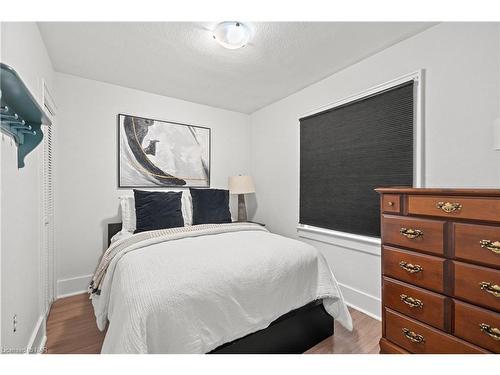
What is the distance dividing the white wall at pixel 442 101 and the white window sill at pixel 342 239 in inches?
0.5

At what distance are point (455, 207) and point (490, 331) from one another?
23.9 inches

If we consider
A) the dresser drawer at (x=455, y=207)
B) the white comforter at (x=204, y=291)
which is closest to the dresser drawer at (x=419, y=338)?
the white comforter at (x=204, y=291)

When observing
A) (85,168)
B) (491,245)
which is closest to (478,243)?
(491,245)

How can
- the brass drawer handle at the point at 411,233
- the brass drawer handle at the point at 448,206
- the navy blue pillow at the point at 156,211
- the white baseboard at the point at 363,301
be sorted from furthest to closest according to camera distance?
the navy blue pillow at the point at 156,211, the white baseboard at the point at 363,301, the brass drawer handle at the point at 411,233, the brass drawer handle at the point at 448,206

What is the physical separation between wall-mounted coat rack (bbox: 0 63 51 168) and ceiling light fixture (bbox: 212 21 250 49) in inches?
52.6

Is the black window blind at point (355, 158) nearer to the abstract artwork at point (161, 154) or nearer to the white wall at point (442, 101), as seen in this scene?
the white wall at point (442, 101)

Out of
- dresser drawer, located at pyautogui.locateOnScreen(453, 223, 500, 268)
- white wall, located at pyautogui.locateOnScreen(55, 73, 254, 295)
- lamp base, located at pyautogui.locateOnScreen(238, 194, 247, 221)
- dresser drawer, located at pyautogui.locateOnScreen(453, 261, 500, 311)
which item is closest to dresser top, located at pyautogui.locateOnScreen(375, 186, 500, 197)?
dresser drawer, located at pyautogui.locateOnScreen(453, 223, 500, 268)

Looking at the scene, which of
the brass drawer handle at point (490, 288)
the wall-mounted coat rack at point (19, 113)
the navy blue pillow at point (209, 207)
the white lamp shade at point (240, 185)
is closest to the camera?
the wall-mounted coat rack at point (19, 113)

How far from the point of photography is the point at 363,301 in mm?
2354

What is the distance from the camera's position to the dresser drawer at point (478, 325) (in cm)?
113

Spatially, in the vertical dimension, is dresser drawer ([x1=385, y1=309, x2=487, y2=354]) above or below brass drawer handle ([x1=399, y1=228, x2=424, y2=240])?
below

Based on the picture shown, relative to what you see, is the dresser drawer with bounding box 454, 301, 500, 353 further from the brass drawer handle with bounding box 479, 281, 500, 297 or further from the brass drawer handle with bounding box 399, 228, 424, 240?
the brass drawer handle with bounding box 399, 228, 424, 240

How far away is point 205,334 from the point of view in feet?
4.26

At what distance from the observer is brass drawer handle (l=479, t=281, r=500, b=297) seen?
1118mm
